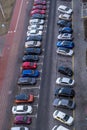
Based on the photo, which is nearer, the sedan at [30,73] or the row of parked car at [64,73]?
the row of parked car at [64,73]

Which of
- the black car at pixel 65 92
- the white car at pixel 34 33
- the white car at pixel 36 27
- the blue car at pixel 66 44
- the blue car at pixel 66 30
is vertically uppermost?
the white car at pixel 36 27

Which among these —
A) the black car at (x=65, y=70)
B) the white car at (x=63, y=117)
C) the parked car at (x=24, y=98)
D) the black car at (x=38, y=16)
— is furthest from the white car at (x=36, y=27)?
the white car at (x=63, y=117)

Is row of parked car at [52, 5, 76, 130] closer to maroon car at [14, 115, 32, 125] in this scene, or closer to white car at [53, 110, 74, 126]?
white car at [53, 110, 74, 126]

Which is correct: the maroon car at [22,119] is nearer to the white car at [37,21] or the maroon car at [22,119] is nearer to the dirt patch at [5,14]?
the dirt patch at [5,14]

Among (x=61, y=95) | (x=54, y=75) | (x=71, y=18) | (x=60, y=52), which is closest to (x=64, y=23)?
(x=71, y=18)

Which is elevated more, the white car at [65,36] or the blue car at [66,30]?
the blue car at [66,30]

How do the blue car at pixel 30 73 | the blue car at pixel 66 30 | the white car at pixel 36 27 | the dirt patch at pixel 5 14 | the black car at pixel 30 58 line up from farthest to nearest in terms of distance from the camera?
the dirt patch at pixel 5 14, the white car at pixel 36 27, the blue car at pixel 66 30, the black car at pixel 30 58, the blue car at pixel 30 73

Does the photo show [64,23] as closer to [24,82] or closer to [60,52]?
[60,52]
